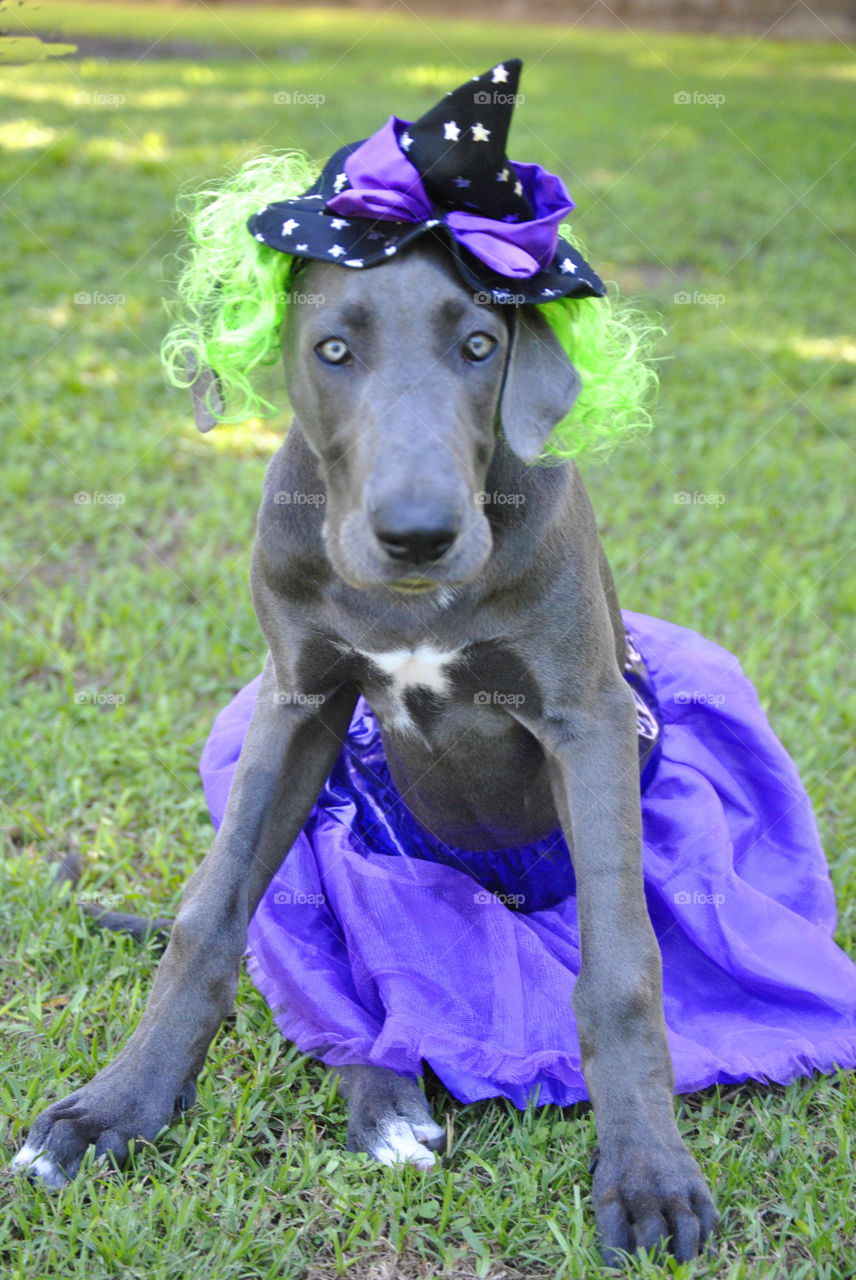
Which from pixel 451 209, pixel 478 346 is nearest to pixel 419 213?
pixel 451 209

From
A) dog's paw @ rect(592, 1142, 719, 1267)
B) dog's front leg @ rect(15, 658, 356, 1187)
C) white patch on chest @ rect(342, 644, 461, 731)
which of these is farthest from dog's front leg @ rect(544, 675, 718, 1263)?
dog's front leg @ rect(15, 658, 356, 1187)

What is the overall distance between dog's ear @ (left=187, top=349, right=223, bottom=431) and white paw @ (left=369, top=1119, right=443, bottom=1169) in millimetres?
1488

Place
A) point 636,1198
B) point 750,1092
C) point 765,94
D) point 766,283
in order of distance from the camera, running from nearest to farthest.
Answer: point 636,1198 → point 750,1092 → point 766,283 → point 765,94

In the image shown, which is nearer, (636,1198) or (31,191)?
(636,1198)

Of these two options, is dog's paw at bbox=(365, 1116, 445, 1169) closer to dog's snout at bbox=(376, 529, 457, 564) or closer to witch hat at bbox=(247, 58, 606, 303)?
dog's snout at bbox=(376, 529, 457, 564)

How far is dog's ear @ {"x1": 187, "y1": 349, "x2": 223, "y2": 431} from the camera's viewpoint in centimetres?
256

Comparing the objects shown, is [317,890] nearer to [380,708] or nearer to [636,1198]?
[380,708]

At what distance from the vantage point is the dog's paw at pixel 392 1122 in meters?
2.41

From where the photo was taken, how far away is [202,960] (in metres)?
2.45

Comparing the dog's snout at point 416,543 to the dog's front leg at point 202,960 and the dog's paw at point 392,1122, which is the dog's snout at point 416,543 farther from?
the dog's paw at point 392,1122

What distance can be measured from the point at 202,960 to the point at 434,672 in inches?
29.3

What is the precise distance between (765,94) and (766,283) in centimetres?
521

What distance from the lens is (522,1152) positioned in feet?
8.00

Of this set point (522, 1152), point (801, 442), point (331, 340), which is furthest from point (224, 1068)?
point (801, 442)
